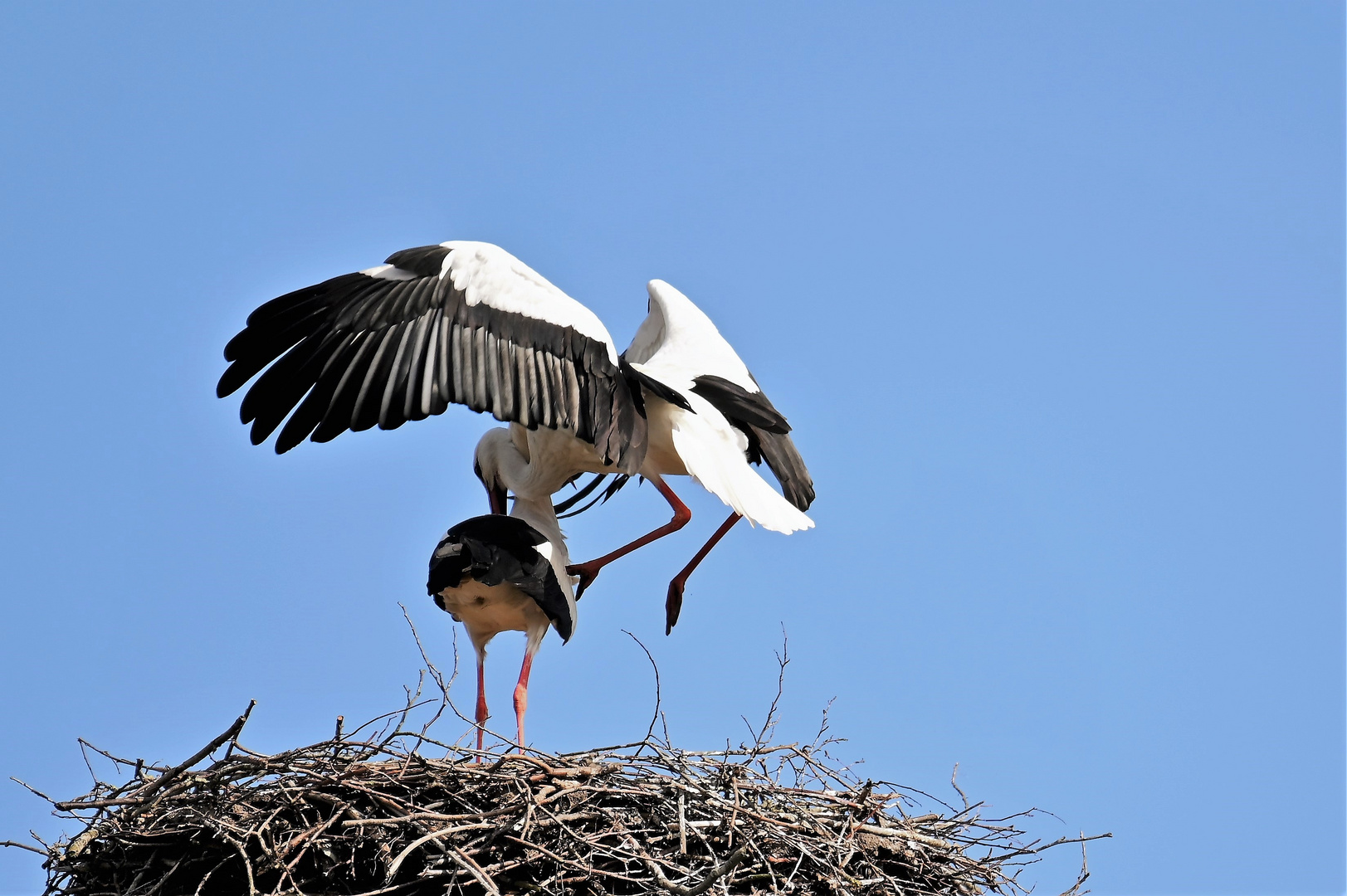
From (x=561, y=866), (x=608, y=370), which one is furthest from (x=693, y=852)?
(x=608, y=370)

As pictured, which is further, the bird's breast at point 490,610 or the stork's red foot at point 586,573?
the stork's red foot at point 586,573

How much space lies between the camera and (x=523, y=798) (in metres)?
5.49

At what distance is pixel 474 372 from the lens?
21.2 feet

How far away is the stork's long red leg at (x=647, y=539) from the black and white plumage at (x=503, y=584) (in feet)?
0.95

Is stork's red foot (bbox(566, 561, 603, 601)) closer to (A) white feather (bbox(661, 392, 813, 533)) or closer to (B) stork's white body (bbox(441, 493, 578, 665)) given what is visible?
(B) stork's white body (bbox(441, 493, 578, 665))

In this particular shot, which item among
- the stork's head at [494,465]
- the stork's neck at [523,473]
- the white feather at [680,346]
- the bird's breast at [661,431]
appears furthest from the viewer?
the white feather at [680,346]

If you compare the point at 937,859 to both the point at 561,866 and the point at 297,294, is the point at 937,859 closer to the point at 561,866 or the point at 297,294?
the point at 561,866

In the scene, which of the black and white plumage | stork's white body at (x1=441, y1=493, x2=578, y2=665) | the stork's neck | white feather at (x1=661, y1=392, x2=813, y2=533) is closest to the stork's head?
the stork's neck

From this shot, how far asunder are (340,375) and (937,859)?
2916 mm

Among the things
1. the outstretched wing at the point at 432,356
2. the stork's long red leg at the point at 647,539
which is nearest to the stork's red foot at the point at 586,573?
the stork's long red leg at the point at 647,539

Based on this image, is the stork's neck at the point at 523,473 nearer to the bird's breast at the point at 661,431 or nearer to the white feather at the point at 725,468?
the bird's breast at the point at 661,431

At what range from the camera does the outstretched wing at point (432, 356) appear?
6.42 meters

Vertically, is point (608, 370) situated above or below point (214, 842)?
above

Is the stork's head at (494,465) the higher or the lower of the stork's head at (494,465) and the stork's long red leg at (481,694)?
the higher
